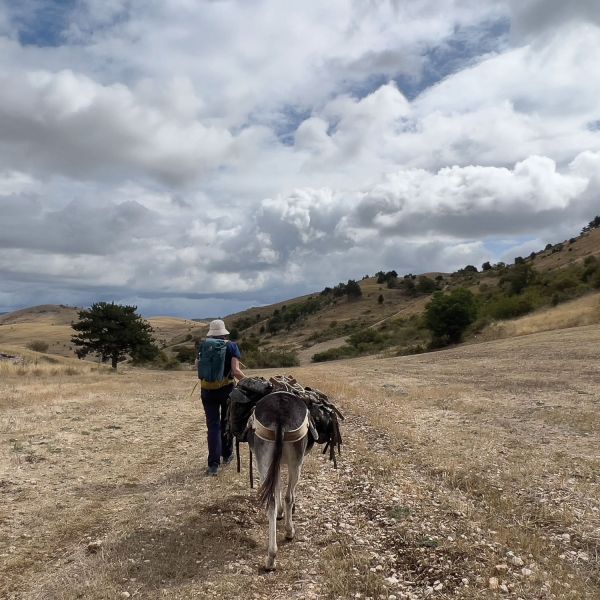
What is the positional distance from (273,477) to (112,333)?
49.1 m

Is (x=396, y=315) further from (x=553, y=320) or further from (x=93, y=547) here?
(x=93, y=547)

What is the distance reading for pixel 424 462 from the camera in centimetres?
959

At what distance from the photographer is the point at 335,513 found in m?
7.34

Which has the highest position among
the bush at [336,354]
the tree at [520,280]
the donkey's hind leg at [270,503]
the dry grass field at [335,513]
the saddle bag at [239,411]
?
the tree at [520,280]

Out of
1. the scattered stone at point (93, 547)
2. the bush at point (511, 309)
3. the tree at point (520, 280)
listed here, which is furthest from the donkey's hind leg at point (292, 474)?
the tree at point (520, 280)

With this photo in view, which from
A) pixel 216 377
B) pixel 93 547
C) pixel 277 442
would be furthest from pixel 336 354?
pixel 277 442

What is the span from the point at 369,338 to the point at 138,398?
50.9 meters

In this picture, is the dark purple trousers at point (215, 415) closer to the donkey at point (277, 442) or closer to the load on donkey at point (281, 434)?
the load on donkey at point (281, 434)

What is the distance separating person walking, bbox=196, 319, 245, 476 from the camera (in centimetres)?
889

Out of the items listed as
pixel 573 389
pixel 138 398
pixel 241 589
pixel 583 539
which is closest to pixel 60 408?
pixel 138 398

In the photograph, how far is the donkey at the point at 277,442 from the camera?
5.89m

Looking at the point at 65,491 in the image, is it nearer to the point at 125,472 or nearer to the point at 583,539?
the point at 125,472

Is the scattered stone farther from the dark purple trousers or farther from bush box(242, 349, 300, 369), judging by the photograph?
bush box(242, 349, 300, 369)

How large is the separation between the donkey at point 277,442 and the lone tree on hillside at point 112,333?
47813 mm
